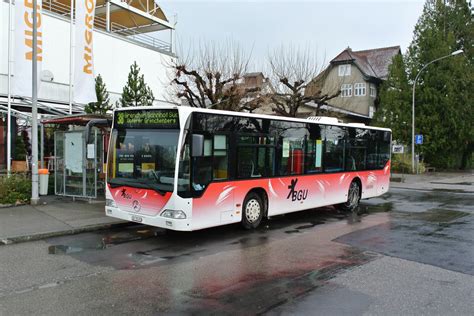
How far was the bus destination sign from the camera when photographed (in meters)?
8.20

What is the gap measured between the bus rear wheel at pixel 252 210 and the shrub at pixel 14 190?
695cm

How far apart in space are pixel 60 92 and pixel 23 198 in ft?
34.3

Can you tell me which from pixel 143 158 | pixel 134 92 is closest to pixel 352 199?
pixel 143 158

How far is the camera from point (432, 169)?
37.3 m

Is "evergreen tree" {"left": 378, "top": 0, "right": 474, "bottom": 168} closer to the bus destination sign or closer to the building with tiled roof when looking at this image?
the building with tiled roof

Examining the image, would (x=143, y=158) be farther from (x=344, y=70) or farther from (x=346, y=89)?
(x=344, y=70)

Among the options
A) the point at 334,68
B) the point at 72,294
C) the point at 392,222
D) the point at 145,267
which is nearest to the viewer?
the point at 72,294

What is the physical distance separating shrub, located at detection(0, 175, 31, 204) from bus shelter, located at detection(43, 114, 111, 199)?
49.2 inches

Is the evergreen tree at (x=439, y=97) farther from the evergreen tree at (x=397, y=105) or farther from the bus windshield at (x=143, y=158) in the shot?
the bus windshield at (x=143, y=158)

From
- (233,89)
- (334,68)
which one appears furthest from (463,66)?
(233,89)

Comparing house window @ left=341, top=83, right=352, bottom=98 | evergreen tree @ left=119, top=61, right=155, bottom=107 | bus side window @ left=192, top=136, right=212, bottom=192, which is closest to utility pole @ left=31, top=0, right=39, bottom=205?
evergreen tree @ left=119, top=61, right=155, bottom=107

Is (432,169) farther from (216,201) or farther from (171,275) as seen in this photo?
(171,275)

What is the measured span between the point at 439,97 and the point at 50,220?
34.3 meters

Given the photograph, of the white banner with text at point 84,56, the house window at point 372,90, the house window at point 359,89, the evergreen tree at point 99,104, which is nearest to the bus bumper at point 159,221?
the evergreen tree at point 99,104
